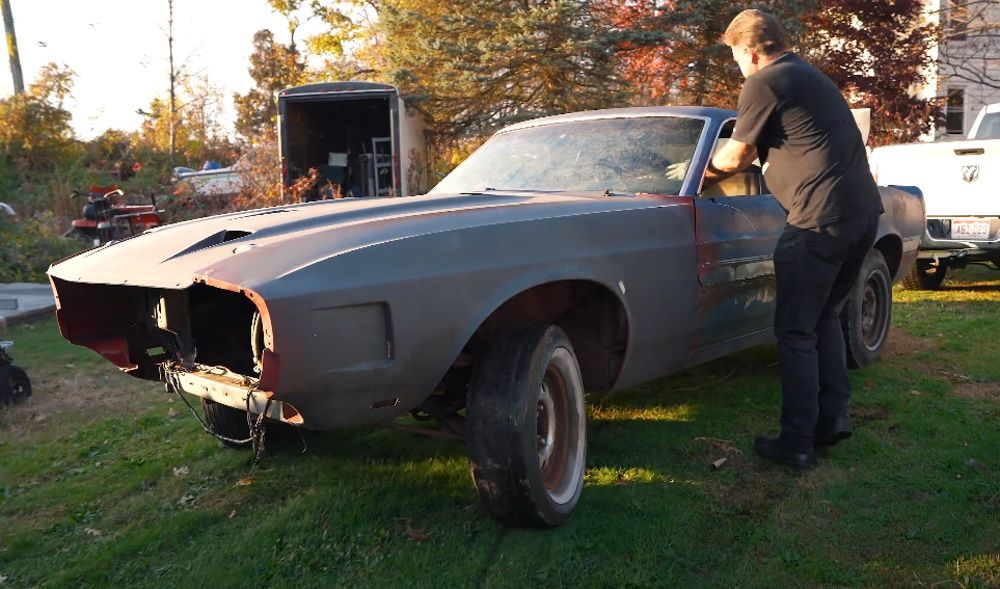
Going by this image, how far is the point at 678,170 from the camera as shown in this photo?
376 cm

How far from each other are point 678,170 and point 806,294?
857 mm

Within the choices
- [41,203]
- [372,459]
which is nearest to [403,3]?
Result: [41,203]

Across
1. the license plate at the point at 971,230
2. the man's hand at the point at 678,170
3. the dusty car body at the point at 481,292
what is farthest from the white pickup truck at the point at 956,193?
the man's hand at the point at 678,170

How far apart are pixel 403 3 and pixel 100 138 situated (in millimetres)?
10177

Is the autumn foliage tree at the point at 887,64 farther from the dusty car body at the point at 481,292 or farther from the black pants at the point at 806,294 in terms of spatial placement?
the black pants at the point at 806,294

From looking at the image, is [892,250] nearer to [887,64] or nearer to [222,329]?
[222,329]

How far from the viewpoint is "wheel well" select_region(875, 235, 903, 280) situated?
17.0 feet

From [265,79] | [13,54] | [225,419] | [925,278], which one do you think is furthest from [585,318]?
[265,79]

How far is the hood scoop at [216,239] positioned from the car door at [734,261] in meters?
1.96

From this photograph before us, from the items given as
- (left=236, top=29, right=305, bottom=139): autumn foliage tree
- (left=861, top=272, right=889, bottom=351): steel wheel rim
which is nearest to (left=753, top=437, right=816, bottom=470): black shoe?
(left=861, top=272, right=889, bottom=351): steel wheel rim

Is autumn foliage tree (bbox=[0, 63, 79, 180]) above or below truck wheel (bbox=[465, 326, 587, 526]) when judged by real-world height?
above

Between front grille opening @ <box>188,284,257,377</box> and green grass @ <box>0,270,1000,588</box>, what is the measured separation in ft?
1.94

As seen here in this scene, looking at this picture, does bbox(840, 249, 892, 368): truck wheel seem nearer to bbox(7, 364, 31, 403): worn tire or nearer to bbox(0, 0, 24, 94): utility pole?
bbox(7, 364, 31, 403): worn tire

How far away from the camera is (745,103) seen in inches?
130
